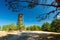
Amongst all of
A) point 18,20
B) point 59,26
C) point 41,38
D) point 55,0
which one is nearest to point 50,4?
point 55,0

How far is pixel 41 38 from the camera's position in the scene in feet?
25.2

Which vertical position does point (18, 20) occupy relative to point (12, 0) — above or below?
below

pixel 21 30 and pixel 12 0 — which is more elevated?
pixel 12 0

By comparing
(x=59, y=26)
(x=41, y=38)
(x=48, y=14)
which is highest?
(x=48, y=14)

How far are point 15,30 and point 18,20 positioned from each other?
0.53 m

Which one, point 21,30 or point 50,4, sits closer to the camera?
point 50,4

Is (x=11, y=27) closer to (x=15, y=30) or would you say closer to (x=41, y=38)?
(x=15, y=30)

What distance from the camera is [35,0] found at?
18.4 feet

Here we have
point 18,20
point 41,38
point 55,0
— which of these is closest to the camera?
point 55,0

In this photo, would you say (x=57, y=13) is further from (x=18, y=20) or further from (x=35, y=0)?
(x=18, y=20)

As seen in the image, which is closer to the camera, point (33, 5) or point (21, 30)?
point (33, 5)

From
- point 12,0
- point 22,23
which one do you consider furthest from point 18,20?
point 12,0

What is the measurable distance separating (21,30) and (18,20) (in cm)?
59

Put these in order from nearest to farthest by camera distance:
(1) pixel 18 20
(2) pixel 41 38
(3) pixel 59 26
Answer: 1. (3) pixel 59 26
2. (2) pixel 41 38
3. (1) pixel 18 20
